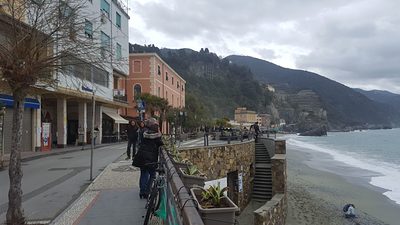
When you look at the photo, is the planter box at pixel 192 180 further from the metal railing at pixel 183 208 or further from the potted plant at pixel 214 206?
the potted plant at pixel 214 206

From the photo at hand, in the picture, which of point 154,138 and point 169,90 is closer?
point 154,138

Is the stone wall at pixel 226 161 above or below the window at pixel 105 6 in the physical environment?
below

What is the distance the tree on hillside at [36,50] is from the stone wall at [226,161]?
966 centimetres

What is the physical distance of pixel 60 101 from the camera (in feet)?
108

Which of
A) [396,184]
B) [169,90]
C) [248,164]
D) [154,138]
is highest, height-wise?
[169,90]

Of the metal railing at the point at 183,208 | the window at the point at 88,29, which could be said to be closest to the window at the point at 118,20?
the window at the point at 88,29

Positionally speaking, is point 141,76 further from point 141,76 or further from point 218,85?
point 218,85

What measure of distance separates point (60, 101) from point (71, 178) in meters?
19.3

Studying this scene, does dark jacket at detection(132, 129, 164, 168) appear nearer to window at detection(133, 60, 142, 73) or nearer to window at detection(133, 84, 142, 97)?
window at detection(133, 84, 142, 97)

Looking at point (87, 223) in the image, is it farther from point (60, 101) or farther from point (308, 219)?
point (60, 101)

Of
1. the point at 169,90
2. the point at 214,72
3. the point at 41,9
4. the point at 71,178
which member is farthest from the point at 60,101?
the point at 214,72

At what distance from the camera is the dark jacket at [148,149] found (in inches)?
333

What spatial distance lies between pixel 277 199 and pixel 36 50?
13.4 m

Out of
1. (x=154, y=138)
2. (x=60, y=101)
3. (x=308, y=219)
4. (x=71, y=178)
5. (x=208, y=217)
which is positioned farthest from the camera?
(x=60, y=101)
